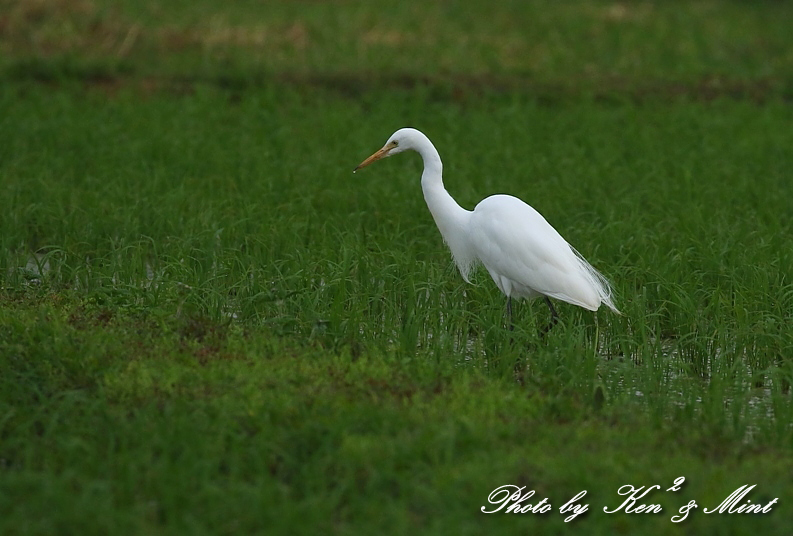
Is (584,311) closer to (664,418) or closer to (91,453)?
(664,418)

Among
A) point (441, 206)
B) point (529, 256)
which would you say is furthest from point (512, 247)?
point (441, 206)

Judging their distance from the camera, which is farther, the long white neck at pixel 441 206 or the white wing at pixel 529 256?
the long white neck at pixel 441 206

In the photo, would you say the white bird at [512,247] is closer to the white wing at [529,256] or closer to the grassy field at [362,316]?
the white wing at [529,256]

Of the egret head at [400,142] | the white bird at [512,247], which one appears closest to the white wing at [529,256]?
the white bird at [512,247]

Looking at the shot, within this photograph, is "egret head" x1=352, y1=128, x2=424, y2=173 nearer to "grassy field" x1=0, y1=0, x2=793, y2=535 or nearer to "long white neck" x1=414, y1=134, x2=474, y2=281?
"long white neck" x1=414, y1=134, x2=474, y2=281

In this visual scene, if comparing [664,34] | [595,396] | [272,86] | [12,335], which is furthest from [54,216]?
[664,34]

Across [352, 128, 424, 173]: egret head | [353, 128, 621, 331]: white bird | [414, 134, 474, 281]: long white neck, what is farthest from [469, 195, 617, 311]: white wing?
[352, 128, 424, 173]: egret head

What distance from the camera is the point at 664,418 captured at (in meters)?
4.64

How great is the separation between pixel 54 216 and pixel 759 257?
4.73 metres

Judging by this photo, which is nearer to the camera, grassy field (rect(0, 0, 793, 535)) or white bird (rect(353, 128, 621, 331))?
grassy field (rect(0, 0, 793, 535))

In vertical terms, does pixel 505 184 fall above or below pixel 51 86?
below

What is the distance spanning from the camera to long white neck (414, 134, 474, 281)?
6113 mm

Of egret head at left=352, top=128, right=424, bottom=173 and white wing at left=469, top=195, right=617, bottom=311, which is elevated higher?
egret head at left=352, top=128, right=424, bottom=173

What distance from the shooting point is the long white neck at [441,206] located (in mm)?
6113
